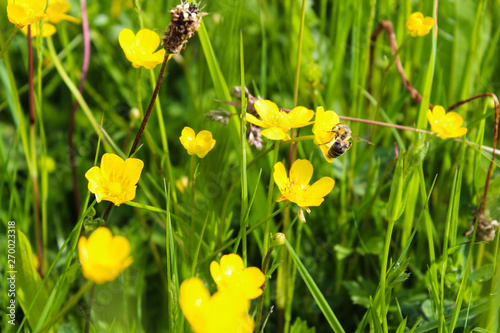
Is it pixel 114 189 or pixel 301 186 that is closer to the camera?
pixel 114 189

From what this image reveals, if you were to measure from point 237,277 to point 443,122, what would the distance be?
2.11 ft

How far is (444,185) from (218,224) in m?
0.76

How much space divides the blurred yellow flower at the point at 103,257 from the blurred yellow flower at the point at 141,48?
44cm

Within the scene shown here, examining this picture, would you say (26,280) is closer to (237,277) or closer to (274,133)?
(237,277)

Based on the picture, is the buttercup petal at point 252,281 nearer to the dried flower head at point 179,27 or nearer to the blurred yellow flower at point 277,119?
the blurred yellow flower at point 277,119

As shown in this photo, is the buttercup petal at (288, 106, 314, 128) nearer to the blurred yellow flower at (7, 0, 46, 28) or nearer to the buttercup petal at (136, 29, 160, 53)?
the buttercup petal at (136, 29, 160, 53)

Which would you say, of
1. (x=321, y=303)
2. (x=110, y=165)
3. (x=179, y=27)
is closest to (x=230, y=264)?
(x=321, y=303)

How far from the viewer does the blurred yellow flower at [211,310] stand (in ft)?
1.95

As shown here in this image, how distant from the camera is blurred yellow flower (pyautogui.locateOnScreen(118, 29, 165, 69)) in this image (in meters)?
1.00

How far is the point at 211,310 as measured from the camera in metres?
0.61

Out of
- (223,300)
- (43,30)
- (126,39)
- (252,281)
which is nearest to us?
(223,300)

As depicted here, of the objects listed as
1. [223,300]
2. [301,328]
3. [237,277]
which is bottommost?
[301,328]

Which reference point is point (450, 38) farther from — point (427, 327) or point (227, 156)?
point (427, 327)

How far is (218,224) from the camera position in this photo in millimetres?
1201
